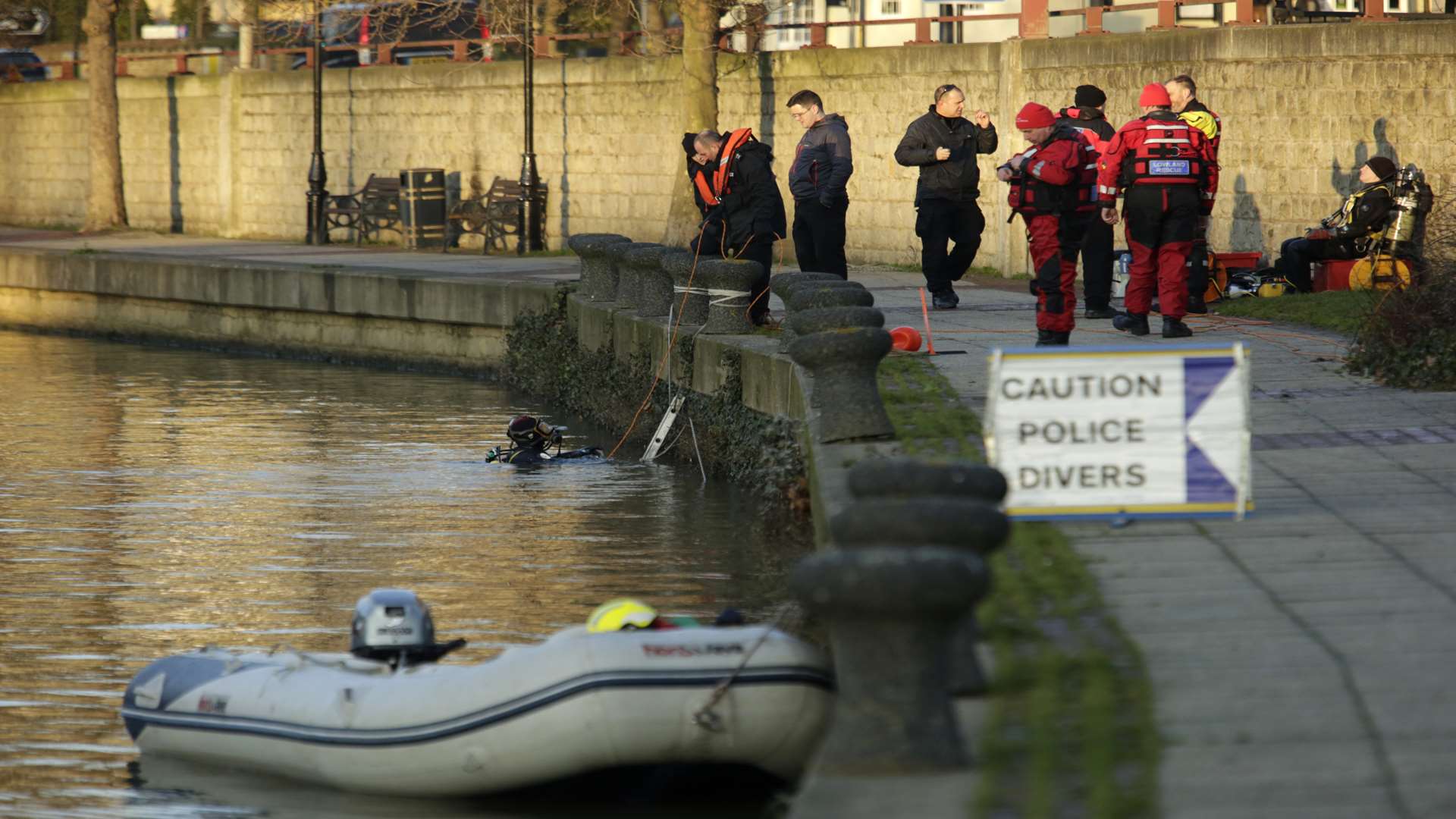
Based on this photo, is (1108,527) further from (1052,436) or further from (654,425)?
(654,425)

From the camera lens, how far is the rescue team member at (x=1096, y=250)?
15914mm

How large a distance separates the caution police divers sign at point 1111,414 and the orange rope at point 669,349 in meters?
8.29

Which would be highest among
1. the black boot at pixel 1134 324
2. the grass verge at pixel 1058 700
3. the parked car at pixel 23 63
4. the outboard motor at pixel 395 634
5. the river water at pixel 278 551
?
the parked car at pixel 23 63

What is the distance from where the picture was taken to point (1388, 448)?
33.0ft

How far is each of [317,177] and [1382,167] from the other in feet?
63.1

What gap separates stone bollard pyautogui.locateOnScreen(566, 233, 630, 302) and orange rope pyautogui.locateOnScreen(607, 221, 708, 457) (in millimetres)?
2276

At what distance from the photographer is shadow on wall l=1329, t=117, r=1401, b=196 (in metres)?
19.0

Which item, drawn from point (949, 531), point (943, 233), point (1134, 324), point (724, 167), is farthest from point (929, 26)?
point (949, 531)

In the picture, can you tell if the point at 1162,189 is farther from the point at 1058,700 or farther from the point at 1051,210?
the point at 1058,700

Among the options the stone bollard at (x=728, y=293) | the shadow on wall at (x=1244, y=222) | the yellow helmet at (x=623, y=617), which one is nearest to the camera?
the yellow helmet at (x=623, y=617)

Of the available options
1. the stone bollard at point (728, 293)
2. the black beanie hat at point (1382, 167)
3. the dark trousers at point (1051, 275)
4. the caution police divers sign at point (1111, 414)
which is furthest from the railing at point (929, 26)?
the caution police divers sign at point (1111, 414)

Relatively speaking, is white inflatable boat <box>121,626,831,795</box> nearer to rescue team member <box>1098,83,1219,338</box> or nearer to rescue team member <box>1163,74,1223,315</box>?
rescue team member <box>1098,83,1219,338</box>

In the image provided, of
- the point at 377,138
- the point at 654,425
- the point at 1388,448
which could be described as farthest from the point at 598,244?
the point at 377,138

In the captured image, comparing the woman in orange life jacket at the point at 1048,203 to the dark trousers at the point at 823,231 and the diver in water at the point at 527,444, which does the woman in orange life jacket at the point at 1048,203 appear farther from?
the diver in water at the point at 527,444
